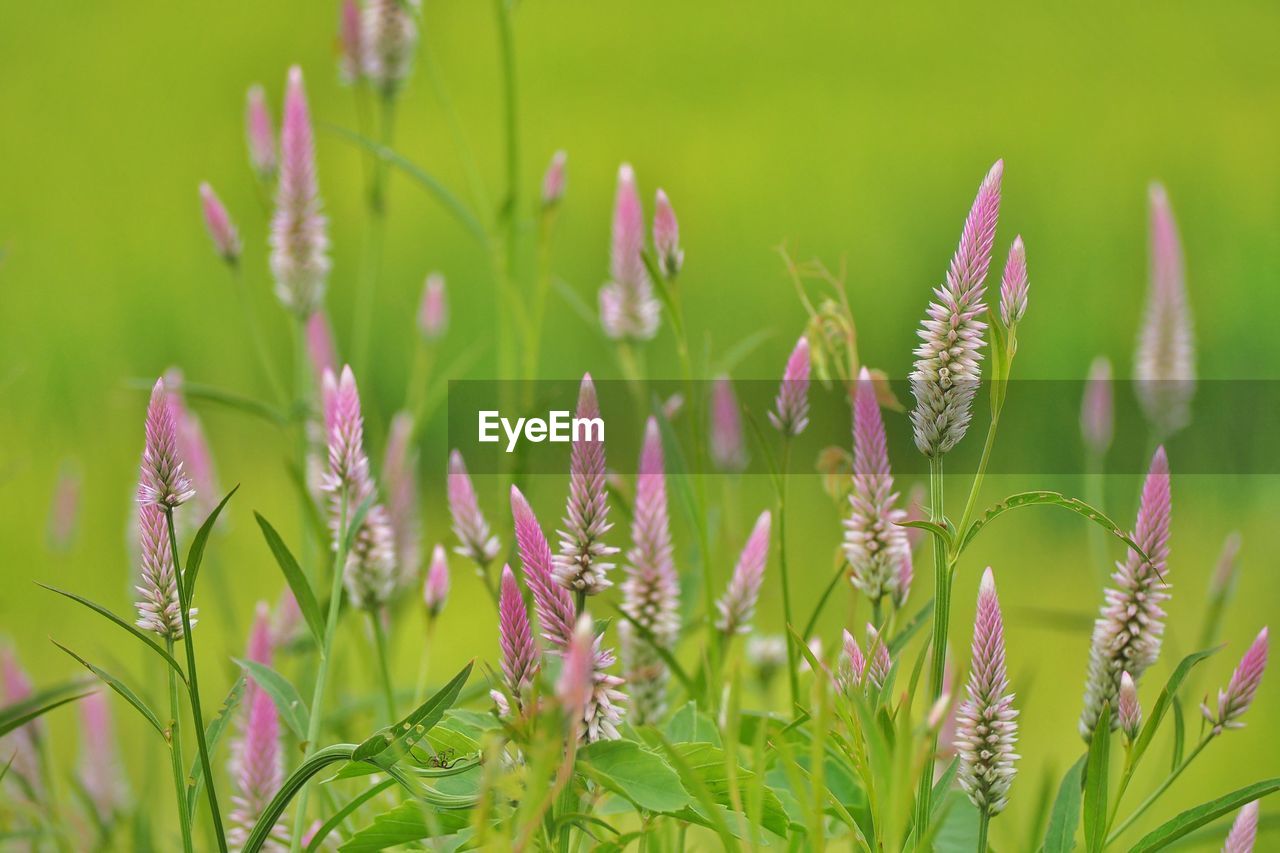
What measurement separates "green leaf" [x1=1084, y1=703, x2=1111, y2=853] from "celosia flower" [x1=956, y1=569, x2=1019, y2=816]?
0.05m

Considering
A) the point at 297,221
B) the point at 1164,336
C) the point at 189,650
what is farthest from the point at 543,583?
the point at 1164,336

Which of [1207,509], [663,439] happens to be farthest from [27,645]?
[1207,509]

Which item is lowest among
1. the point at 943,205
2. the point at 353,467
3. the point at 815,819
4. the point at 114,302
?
the point at 815,819

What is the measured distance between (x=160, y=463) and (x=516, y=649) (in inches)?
6.6

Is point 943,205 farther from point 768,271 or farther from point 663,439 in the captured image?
point 663,439

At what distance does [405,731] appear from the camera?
1.71 feet

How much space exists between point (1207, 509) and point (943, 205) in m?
0.76

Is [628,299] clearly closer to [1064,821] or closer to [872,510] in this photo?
[872,510]

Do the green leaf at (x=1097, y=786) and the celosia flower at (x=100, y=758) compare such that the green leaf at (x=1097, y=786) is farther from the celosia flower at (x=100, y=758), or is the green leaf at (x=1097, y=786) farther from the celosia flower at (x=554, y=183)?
the celosia flower at (x=100, y=758)

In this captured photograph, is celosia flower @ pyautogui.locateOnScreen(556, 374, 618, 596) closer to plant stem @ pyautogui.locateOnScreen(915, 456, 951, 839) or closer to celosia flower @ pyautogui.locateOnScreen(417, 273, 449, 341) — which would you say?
plant stem @ pyautogui.locateOnScreen(915, 456, 951, 839)

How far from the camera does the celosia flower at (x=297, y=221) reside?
1.02 m

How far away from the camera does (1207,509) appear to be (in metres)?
1.91

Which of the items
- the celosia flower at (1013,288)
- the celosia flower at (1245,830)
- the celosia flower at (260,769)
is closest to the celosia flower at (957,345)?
the celosia flower at (1013,288)

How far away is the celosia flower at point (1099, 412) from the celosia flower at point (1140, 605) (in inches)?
21.7
